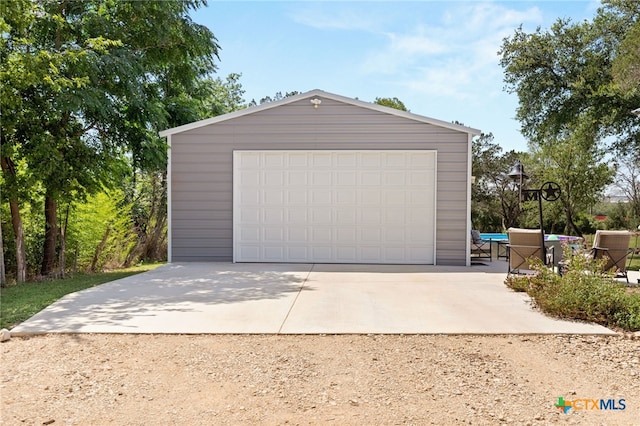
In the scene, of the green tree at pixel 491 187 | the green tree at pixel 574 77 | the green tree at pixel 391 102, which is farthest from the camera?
the green tree at pixel 391 102

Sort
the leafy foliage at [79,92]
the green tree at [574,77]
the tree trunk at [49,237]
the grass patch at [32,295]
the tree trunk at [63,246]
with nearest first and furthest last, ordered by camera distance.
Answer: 1. the grass patch at [32,295]
2. the leafy foliage at [79,92]
3. the tree trunk at [63,246]
4. the tree trunk at [49,237]
5. the green tree at [574,77]

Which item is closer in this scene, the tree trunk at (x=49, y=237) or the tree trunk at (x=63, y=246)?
the tree trunk at (x=63, y=246)

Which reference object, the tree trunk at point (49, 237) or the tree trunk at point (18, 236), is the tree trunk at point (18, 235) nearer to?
the tree trunk at point (18, 236)

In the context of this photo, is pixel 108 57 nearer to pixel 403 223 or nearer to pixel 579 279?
pixel 403 223

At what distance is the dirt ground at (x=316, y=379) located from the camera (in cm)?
252

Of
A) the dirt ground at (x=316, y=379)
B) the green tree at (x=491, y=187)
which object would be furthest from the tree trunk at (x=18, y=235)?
the green tree at (x=491, y=187)

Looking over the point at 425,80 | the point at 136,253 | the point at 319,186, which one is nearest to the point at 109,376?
the point at 319,186

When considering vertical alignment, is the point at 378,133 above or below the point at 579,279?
above

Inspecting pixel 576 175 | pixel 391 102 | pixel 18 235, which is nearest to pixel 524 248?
pixel 18 235

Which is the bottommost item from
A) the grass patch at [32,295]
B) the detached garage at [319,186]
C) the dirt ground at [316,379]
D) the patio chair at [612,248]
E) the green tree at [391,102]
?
the dirt ground at [316,379]

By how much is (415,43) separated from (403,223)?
13.7ft

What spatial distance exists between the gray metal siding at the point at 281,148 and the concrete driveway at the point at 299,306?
145cm

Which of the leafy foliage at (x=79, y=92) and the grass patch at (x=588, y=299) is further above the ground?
the leafy foliage at (x=79, y=92)

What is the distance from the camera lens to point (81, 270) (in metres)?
9.24
